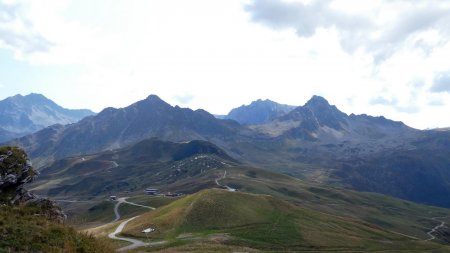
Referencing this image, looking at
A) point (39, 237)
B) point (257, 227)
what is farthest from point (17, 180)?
point (257, 227)

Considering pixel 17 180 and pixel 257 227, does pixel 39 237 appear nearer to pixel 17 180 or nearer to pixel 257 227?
pixel 17 180

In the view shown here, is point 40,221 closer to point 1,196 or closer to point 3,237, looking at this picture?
point 3,237

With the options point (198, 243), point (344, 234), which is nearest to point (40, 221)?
→ point (198, 243)

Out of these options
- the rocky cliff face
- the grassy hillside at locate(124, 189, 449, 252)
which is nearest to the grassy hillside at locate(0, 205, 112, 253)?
the rocky cliff face

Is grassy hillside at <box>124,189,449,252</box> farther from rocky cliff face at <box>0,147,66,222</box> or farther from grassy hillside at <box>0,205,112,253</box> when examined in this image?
grassy hillside at <box>0,205,112,253</box>

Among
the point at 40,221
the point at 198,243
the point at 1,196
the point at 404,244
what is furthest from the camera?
the point at 404,244

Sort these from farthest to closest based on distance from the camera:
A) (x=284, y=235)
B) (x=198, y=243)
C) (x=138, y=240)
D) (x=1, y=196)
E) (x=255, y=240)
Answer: (x=284, y=235) < (x=255, y=240) < (x=138, y=240) < (x=198, y=243) < (x=1, y=196)

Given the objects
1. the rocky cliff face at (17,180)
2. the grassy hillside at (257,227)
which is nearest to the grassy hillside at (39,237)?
the rocky cliff face at (17,180)
